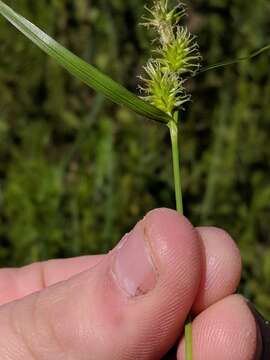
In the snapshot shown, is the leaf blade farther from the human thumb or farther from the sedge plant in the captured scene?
the human thumb

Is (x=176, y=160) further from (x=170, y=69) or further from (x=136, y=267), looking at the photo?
(x=136, y=267)

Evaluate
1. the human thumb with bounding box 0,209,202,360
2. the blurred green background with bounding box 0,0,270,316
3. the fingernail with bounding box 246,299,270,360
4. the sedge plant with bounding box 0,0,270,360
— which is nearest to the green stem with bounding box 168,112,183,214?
the sedge plant with bounding box 0,0,270,360

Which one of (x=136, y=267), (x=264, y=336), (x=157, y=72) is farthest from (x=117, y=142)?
(x=157, y=72)

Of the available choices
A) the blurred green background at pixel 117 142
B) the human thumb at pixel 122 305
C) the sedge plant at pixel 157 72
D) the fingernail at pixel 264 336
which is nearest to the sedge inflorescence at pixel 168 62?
the sedge plant at pixel 157 72

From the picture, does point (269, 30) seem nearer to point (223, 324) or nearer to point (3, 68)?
point (3, 68)

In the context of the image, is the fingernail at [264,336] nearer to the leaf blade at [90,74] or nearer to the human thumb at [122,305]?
the human thumb at [122,305]
